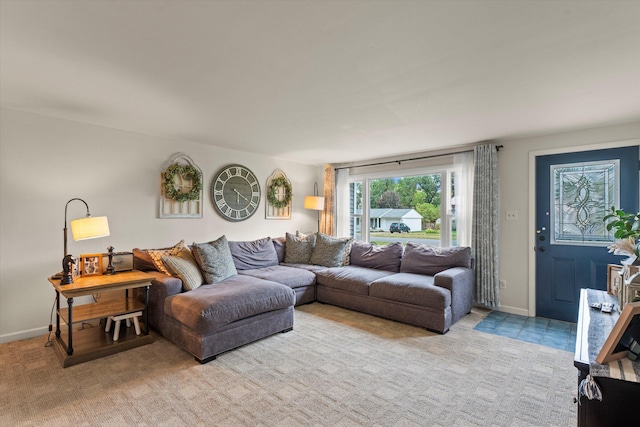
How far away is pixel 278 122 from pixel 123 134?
1.96 metres

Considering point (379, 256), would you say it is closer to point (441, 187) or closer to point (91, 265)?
point (441, 187)

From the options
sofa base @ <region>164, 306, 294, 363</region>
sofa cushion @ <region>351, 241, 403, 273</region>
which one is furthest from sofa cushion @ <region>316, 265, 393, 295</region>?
sofa base @ <region>164, 306, 294, 363</region>

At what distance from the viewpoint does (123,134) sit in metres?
3.72

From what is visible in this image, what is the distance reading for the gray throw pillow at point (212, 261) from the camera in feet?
11.2

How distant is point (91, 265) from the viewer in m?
3.04

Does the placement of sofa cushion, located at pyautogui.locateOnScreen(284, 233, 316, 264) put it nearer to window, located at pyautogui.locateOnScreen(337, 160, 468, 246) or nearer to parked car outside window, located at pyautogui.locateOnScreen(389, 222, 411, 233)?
window, located at pyautogui.locateOnScreen(337, 160, 468, 246)

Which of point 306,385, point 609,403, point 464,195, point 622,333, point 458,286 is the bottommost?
point 306,385

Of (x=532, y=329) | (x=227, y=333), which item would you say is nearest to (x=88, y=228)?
(x=227, y=333)

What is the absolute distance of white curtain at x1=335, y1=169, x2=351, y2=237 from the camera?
591 centimetres

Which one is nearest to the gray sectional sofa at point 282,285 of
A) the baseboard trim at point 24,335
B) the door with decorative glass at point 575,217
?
the door with decorative glass at point 575,217

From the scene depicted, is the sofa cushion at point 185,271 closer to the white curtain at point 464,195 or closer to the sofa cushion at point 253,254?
the sofa cushion at point 253,254

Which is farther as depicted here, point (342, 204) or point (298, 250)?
point (342, 204)

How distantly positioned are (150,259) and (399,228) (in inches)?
150

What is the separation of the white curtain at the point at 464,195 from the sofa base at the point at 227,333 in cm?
268
